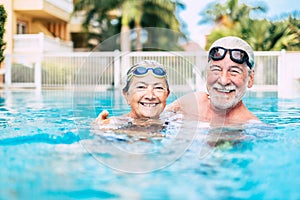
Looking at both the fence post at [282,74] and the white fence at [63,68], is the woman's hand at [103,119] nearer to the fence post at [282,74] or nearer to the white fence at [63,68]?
the white fence at [63,68]

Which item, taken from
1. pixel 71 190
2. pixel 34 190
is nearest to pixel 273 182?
pixel 71 190

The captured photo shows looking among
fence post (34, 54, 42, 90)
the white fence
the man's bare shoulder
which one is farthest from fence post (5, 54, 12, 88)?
the man's bare shoulder

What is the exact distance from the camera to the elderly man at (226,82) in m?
4.55

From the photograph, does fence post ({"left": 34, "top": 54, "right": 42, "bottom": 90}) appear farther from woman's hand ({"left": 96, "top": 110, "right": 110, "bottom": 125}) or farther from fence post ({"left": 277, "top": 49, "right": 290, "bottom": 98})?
woman's hand ({"left": 96, "top": 110, "right": 110, "bottom": 125})

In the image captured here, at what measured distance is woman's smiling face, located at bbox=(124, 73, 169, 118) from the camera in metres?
4.32

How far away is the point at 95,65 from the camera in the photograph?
57.6 ft

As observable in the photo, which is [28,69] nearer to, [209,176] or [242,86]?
[242,86]

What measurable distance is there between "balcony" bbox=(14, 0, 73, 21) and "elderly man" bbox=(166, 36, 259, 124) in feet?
68.9

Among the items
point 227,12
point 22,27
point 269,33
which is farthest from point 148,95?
point 227,12

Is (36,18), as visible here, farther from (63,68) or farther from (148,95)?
(148,95)

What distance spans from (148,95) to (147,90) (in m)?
0.06

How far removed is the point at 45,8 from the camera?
24.8 m

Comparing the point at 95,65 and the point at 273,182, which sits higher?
the point at 95,65

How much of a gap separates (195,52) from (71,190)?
15449mm
